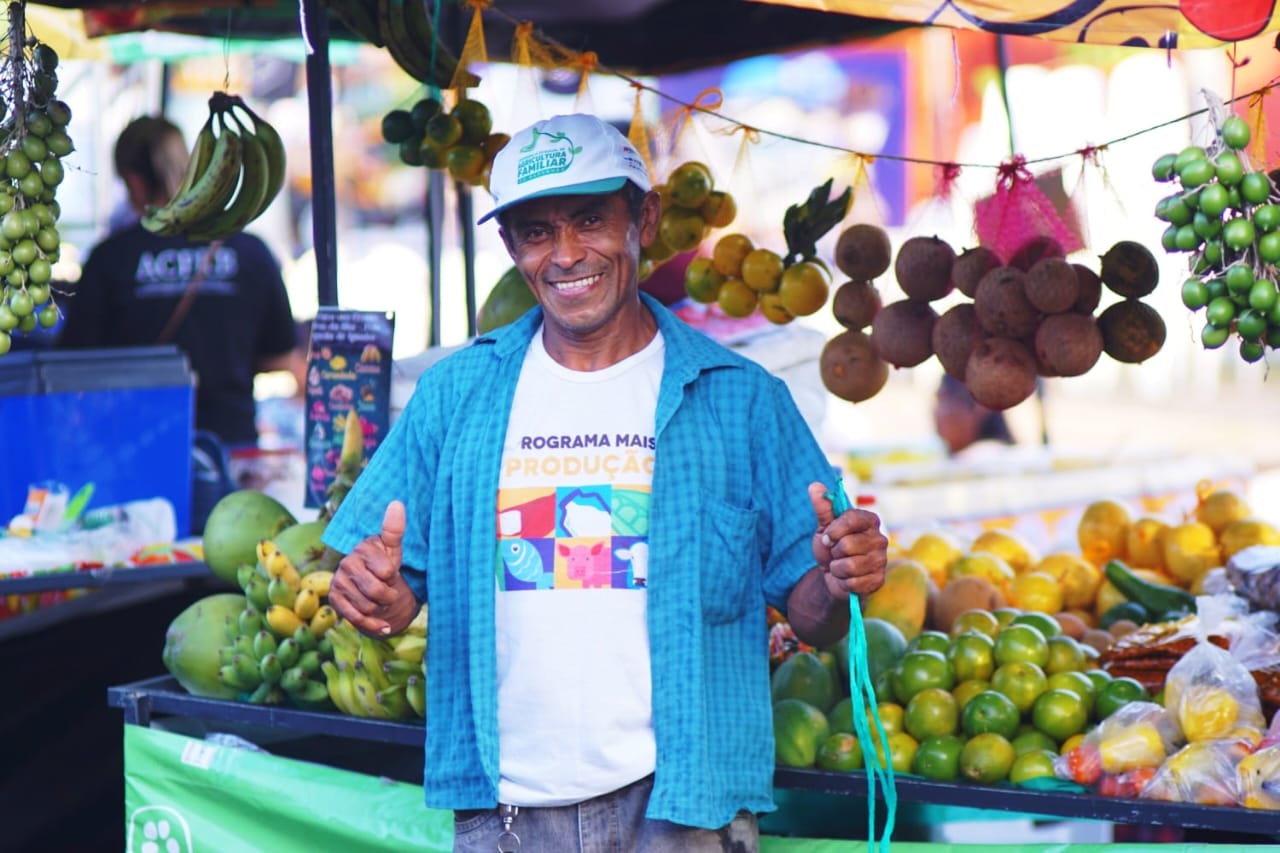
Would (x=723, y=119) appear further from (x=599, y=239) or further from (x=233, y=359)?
(x=233, y=359)

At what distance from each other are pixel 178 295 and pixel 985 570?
329 cm

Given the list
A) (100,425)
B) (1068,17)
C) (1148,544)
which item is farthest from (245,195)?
(1148,544)

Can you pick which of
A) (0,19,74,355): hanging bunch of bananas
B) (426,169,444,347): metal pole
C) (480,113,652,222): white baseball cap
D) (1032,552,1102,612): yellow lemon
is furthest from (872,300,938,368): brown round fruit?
(426,169,444,347): metal pole

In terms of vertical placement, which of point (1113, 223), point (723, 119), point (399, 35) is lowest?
point (1113, 223)

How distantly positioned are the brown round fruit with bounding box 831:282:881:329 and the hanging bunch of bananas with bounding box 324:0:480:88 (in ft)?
3.66

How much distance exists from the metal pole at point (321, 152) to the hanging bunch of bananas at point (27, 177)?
2.85ft

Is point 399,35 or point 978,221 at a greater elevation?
point 399,35

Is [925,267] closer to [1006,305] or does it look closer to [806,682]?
[1006,305]

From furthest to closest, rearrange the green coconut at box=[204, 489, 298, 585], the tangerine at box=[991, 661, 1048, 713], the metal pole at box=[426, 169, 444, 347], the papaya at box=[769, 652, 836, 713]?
the metal pole at box=[426, 169, 444, 347]
the green coconut at box=[204, 489, 298, 585]
the papaya at box=[769, 652, 836, 713]
the tangerine at box=[991, 661, 1048, 713]

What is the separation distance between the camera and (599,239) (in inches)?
91.7

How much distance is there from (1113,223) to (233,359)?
11.6ft

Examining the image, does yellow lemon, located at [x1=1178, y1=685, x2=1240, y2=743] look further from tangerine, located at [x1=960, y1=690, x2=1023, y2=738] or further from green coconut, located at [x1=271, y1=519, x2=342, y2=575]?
green coconut, located at [x1=271, y1=519, x2=342, y2=575]

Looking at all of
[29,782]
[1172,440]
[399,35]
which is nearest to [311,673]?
[29,782]

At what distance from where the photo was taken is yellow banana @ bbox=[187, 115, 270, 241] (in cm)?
365
